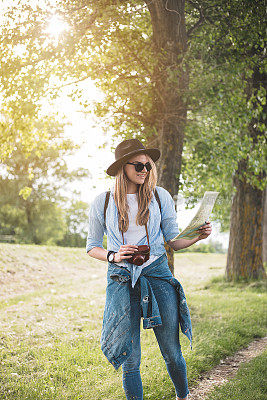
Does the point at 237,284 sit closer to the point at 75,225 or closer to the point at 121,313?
the point at 121,313

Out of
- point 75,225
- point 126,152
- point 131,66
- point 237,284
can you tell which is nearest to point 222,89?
point 131,66

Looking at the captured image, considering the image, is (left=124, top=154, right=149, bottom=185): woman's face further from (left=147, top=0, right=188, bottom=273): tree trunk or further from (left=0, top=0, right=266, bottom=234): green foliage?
(left=0, top=0, right=266, bottom=234): green foliage

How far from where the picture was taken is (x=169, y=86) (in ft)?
23.4

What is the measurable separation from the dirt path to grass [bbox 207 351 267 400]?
0.39 ft

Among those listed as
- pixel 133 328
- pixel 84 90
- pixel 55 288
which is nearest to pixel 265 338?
pixel 133 328

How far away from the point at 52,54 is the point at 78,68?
63 cm

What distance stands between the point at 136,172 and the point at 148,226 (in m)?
0.47

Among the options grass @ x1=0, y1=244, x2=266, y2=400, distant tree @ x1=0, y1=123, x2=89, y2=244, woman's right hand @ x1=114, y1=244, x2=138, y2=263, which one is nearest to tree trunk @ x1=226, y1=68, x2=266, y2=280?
grass @ x1=0, y1=244, x2=266, y2=400

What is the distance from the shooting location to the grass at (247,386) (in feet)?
13.5

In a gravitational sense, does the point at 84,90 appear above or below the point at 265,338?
above

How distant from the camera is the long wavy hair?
3283 millimetres

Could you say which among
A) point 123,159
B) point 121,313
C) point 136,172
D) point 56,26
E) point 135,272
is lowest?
point 121,313

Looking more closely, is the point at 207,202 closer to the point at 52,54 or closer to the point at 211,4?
the point at 52,54

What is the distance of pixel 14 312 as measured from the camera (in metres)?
8.86
